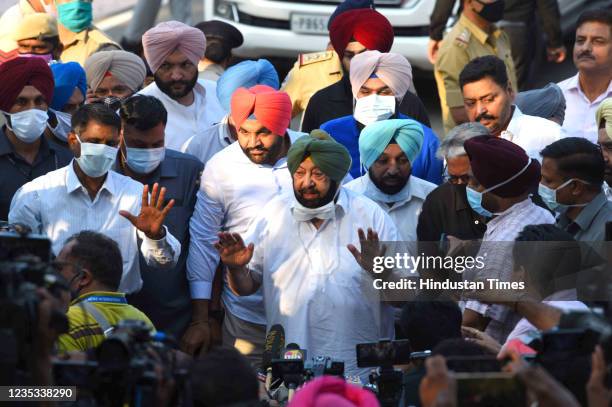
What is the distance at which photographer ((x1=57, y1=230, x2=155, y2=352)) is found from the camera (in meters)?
6.86

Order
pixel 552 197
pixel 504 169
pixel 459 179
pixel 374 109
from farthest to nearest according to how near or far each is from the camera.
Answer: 1. pixel 374 109
2. pixel 459 179
3. pixel 552 197
4. pixel 504 169

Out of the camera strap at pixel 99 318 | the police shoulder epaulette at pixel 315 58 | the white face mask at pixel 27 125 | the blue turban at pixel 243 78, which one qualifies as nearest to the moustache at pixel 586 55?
the police shoulder epaulette at pixel 315 58

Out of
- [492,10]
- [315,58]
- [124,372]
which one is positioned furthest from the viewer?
[492,10]

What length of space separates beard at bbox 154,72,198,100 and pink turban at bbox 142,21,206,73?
0.09 meters

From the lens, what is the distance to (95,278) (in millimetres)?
7102

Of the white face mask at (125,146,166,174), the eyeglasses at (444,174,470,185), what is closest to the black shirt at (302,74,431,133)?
the eyeglasses at (444,174,470,185)

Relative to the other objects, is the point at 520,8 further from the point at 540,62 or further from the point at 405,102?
the point at 405,102

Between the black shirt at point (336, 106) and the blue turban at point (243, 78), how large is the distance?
273 millimetres

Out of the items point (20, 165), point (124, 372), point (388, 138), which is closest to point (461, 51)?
point (388, 138)

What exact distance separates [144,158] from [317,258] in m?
1.09

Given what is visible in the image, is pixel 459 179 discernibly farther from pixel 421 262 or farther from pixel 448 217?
pixel 421 262

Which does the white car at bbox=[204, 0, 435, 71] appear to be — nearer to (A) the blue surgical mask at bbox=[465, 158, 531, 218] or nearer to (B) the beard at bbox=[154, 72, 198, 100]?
(B) the beard at bbox=[154, 72, 198, 100]

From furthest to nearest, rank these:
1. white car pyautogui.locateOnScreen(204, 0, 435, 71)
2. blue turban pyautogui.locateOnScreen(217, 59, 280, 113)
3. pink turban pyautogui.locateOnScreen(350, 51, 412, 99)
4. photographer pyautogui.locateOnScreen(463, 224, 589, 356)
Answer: white car pyautogui.locateOnScreen(204, 0, 435, 71)
blue turban pyautogui.locateOnScreen(217, 59, 280, 113)
pink turban pyautogui.locateOnScreen(350, 51, 412, 99)
photographer pyautogui.locateOnScreen(463, 224, 589, 356)

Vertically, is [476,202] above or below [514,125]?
below
